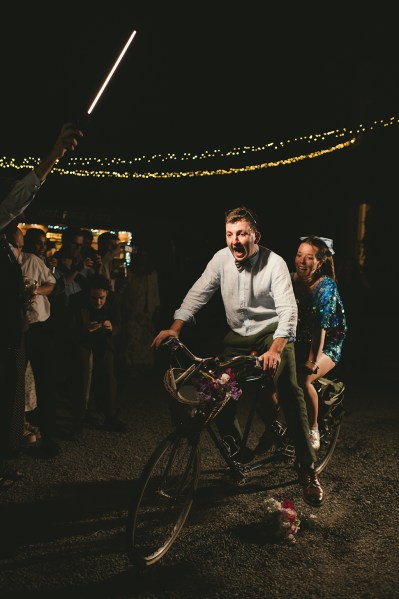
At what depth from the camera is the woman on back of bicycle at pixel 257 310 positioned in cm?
430

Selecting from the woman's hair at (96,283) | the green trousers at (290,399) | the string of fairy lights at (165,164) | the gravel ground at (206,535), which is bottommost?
the gravel ground at (206,535)

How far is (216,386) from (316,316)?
1.93 m

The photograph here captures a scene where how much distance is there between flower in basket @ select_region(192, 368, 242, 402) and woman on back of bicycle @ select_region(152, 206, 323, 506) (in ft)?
1.71

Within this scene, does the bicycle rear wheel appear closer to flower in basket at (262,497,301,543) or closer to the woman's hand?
the woman's hand

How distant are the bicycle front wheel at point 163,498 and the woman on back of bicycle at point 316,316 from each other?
1.66 metres

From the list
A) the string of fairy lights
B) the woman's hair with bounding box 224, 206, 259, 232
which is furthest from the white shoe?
the string of fairy lights

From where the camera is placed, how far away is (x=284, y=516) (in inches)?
157

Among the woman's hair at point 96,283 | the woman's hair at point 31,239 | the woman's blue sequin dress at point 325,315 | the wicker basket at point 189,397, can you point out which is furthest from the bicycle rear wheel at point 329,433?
the woman's hair at point 31,239

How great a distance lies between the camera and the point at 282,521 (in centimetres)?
396

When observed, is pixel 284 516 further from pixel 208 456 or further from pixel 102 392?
pixel 102 392

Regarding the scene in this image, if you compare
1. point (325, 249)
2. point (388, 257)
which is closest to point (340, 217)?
point (388, 257)

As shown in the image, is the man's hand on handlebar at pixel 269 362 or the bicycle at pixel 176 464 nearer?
the bicycle at pixel 176 464

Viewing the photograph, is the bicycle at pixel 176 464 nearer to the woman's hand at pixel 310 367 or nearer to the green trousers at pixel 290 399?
the green trousers at pixel 290 399

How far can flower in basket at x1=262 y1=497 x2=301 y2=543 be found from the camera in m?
3.93
